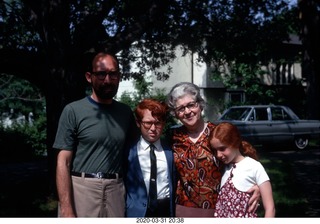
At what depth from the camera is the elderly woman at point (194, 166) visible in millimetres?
3145

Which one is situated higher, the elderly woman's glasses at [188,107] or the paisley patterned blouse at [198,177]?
the elderly woman's glasses at [188,107]

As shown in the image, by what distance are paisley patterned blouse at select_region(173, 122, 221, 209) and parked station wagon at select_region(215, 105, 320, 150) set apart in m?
13.7

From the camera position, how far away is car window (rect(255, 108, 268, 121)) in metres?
17.5

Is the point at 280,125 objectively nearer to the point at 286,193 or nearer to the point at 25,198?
the point at 286,193

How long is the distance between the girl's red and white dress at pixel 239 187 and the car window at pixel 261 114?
14729 mm

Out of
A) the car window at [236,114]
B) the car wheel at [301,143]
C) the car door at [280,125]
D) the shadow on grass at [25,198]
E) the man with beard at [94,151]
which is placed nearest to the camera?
the man with beard at [94,151]

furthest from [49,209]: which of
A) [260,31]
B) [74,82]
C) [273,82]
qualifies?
[273,82]

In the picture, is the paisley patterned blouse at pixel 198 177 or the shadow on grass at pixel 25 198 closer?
the paisley patterned blouse at pixel 198 177

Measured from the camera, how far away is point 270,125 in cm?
1730

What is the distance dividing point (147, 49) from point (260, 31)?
9.17ft

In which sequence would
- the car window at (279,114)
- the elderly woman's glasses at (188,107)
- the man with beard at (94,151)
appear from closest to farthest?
the man with beard at (94,151), the elderly woman's glasses at (188,107), the car window at (279,114)

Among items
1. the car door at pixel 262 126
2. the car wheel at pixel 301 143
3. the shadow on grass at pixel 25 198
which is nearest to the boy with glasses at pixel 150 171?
the shadow on grass at pixel 25 198

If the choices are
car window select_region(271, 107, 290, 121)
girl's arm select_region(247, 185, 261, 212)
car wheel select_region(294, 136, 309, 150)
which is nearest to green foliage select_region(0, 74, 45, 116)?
car window select_region(271, 107, 290, 121)

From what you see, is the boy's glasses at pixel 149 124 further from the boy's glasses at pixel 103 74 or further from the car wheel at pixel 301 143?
the car wheel at pixel 301 143
